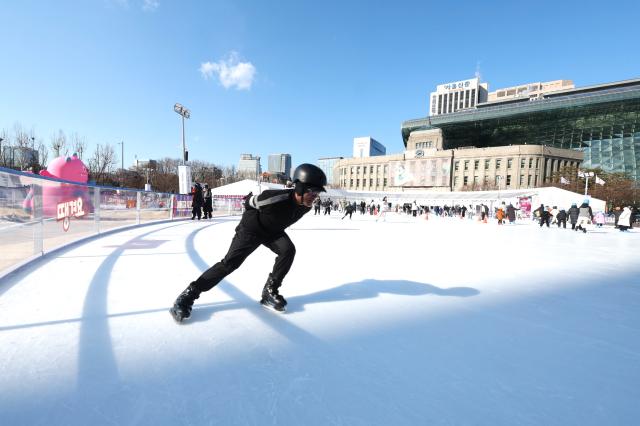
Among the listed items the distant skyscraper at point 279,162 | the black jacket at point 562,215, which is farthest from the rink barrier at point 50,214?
the distant skyscraper at point 279,162

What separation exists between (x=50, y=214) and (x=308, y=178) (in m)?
4.87

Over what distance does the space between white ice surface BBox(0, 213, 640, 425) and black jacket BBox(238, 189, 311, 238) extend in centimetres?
68

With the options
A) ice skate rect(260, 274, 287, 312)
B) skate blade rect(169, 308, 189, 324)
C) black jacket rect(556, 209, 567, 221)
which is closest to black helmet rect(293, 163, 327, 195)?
ice skate rect(260, 274, 287, 312)

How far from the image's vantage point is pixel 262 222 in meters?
2.21

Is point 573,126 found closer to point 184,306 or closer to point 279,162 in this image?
point 184,306

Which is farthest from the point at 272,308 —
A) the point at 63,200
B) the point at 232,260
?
the point at 63,200

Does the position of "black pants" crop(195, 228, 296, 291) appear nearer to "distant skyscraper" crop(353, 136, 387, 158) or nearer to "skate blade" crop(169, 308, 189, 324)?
"skate blade" crop(169, 308, 189, 324)

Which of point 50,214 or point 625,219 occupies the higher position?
point 50,214

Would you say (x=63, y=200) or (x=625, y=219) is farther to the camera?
(x=625, y=219)

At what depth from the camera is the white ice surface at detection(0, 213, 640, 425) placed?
4.21 feet

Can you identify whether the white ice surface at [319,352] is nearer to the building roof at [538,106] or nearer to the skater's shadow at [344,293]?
the skater's shadow at [344,293]

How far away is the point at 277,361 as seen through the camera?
5.44 ft

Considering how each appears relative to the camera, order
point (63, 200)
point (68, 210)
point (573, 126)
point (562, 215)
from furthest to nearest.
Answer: point (573, 126), point (562, 215), point (68, 210), point (63, 200)

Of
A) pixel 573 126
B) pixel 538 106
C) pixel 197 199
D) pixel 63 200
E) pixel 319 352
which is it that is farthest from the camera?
pixel 538 106
